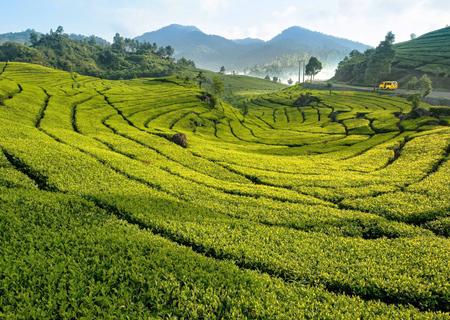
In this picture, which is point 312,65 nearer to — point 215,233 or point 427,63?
point 427,63

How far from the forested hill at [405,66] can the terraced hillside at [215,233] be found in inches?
4982

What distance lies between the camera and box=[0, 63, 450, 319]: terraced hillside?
1219 cm

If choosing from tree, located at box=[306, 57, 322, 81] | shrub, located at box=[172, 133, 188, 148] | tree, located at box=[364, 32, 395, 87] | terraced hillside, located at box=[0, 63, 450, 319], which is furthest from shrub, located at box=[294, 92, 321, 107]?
shrub, located at box=[172, 133, 188, 148]

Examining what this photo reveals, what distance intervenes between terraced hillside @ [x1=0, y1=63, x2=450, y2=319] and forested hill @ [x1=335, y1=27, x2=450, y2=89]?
126537mm

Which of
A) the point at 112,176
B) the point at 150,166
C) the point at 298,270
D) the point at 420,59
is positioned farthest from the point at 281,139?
the point at 420,59

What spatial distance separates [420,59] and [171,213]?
7495 inches

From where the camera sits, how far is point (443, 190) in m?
23.2

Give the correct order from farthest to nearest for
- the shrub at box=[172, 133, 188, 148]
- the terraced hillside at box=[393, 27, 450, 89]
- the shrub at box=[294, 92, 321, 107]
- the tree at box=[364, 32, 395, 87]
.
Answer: the tree at box=[364, 32, 395, 87] → the terraced hillside at box=[393, 27, 450, 89] → the shrub at box=[294, 92, 321, 107] → the shrub at box=[172, 133, 188, 148]

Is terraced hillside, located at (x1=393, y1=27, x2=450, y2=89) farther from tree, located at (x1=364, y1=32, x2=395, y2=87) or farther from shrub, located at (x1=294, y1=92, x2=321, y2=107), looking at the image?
shrub, located at (x1=294, y1=92, x2=321, y2=107)

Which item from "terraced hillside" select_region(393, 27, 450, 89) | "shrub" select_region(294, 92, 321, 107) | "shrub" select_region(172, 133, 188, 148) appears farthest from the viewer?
"terraced hillside" select_region(393, 27, 450, 89)

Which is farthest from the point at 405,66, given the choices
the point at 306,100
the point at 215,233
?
the point at 215,233

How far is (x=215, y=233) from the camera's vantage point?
1705 cm

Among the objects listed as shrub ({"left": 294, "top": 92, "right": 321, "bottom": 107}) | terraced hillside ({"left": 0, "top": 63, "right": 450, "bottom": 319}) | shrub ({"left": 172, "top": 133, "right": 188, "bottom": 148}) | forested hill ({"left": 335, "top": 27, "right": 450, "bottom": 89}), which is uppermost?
forested hill ({"left": 335, "top": 27, "right": 450, "bottom": 89})

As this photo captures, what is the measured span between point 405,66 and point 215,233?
590 ft
